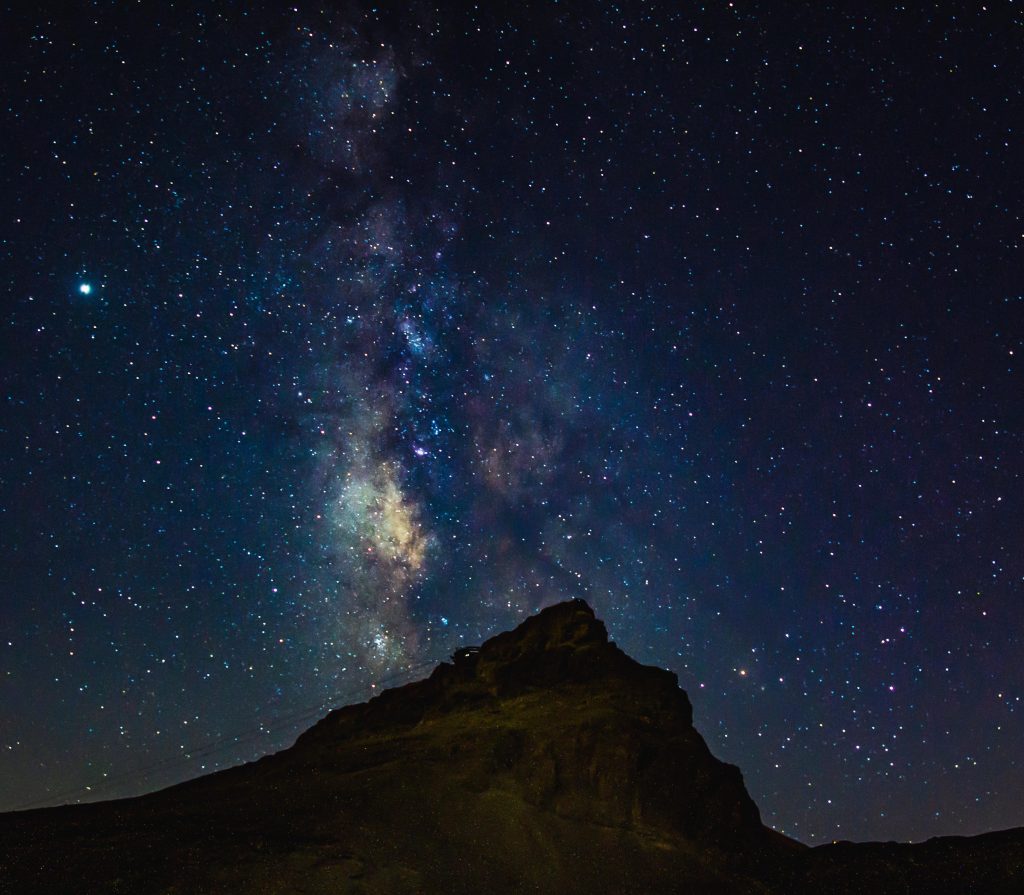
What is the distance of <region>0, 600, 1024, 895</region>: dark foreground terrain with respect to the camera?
403 inches

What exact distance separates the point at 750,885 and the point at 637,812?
2.83 m

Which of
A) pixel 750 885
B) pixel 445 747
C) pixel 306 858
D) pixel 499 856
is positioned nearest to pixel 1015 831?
pixel 750 885

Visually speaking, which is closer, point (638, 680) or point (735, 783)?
point (735, 783)

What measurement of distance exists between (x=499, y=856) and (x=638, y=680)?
8.21 m

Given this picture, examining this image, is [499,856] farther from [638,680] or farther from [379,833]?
[638,680]

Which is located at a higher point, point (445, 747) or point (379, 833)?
point (445, 747)

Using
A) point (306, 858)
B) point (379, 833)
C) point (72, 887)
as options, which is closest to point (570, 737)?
point (379, 833)

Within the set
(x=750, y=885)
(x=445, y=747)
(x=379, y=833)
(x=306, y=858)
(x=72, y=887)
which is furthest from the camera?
(x=445, y=747)

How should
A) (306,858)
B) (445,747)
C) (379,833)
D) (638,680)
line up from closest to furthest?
(306,858) < (379,833) < (445,747) < (638,680)

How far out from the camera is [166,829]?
1120 centimetres

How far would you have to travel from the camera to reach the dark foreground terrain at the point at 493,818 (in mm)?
10225

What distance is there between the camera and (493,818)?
46.3ft

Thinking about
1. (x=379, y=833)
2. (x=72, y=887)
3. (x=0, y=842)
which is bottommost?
(x=379, y=833)

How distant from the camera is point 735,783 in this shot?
1769 cm
